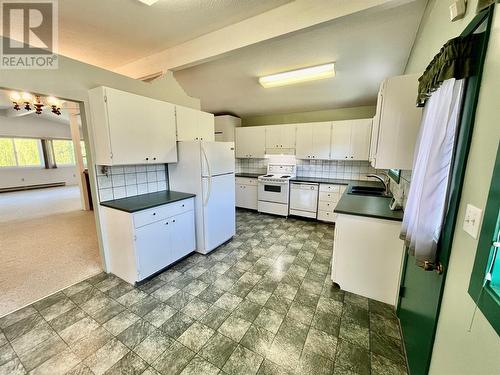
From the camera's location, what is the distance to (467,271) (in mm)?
826

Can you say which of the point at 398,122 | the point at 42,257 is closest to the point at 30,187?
the point at 42,257

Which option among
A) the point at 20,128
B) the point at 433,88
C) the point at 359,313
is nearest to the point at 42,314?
the point at 359,313

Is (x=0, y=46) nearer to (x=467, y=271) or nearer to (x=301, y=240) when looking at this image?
(x=467, y=271)

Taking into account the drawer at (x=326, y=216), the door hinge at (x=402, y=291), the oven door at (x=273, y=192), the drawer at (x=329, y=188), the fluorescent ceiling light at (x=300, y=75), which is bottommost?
the drawer at (x=326, y=216)

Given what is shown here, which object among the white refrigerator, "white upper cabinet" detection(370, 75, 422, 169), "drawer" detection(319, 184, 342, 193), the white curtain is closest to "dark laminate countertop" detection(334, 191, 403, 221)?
"white upper cabinet" detection(370, 75, 422, 169)

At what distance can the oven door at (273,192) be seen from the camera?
4.54m

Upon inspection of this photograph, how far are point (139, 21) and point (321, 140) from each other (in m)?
3.58

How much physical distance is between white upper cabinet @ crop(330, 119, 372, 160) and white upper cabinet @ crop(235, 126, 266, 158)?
5.38ft

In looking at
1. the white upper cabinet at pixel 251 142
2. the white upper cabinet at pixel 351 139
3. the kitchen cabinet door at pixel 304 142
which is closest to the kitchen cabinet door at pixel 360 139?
the white upper cabinet at pixel 351 139

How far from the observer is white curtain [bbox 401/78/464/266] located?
979 millimetres

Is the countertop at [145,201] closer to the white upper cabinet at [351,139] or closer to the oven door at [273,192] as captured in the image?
the oven door at [273,192]

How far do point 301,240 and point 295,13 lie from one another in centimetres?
302

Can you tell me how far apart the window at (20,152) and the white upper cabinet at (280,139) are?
31.8 ft

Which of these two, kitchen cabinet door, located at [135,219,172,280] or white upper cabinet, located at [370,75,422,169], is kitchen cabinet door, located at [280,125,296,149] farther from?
kitchen cabinet door, located at [135,219,172,280]
